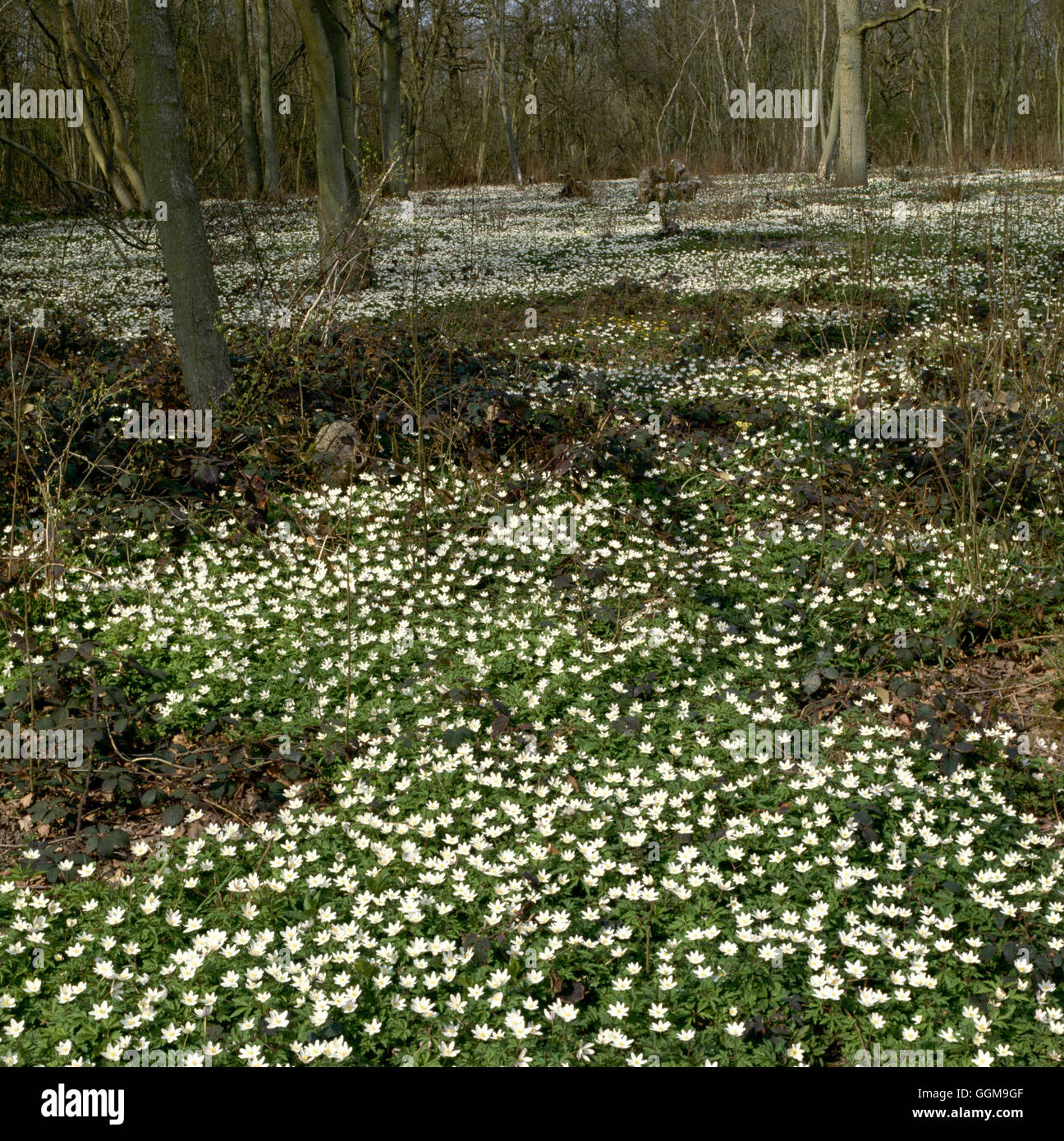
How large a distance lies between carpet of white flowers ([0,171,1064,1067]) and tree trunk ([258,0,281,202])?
64.6 feet

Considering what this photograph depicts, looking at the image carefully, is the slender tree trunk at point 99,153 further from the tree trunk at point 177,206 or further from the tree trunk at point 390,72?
the tree trunk at point 177,206

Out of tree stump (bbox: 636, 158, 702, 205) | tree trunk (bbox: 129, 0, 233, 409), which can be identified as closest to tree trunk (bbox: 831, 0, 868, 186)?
tree stump (bbox: 636, 158, 702, 205)

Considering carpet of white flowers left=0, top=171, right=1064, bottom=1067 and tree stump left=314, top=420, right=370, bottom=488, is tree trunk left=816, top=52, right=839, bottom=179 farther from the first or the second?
carpet of white flowers left=0, top=171, right=1064, bottom=1067

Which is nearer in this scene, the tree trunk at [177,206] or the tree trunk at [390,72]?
the tree trunk at [177,206]

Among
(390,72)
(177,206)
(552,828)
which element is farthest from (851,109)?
(552,828)

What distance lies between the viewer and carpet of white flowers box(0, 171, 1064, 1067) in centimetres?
313

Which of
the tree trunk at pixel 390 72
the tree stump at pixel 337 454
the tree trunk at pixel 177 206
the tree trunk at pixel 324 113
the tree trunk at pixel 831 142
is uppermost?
the tree trunk at pixel 390 72

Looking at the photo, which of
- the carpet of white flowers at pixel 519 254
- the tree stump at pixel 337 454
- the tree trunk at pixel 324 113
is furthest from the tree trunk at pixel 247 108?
the tree stump at pixel 337 454

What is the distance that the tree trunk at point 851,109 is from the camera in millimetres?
21797

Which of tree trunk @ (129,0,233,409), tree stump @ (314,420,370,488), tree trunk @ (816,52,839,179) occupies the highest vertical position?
tree trunk @ (816,52,839,179)

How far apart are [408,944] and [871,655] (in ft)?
10.4

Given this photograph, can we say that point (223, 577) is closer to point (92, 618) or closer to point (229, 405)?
point (92, 618)

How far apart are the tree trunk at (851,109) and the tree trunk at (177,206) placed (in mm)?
18373

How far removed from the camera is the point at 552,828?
A: 13.2ft
